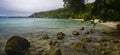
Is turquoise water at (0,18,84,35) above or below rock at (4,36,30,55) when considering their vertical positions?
below

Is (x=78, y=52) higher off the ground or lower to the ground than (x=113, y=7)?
lower

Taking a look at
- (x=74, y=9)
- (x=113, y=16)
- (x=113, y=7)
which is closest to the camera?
(x=113, y=16)

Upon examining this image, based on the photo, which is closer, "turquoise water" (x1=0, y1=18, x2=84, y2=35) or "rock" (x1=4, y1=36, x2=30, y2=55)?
"rock" (x1=4, y1=36, x2=30, y2=55)

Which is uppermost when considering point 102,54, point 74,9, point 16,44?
point 74,9

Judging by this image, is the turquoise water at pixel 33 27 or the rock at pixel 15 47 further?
the turquoise water at pixel 33 27

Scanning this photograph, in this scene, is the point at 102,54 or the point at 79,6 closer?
the point at 102,54

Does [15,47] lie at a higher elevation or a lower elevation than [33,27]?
higher

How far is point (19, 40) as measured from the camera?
1575 cm

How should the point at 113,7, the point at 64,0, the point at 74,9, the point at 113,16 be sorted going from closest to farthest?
the point at 113,16 → the point at 113,7 → the point at 74,9 → the point at 64,0

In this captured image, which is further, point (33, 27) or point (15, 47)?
point (33, 27)

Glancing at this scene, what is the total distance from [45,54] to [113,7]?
19.5 meters

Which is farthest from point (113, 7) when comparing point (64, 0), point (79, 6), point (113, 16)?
point (64, 0)

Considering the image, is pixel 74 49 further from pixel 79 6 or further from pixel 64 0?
pixel 64 0

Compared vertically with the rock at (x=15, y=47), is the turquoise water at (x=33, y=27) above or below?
below
